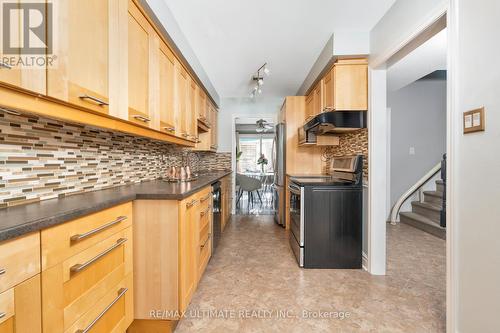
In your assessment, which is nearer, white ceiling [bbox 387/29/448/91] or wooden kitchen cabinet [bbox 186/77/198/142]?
white ceiling [bbox 387/29/448/91]

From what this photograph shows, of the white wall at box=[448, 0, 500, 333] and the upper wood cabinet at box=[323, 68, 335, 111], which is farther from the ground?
the upper wood cabinet at box=[323, 68, 335, 111]

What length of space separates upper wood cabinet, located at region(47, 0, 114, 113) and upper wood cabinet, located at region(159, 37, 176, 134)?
62 cm

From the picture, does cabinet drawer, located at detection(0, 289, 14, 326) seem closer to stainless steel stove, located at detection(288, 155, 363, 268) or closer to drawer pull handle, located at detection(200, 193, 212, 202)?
drawer pull handle, located at detection(200, 193, 212, 202)

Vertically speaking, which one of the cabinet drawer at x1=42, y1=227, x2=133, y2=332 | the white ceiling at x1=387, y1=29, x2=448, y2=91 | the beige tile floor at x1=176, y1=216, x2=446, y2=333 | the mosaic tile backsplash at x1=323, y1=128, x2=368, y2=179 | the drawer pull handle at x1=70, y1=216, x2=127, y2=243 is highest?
the white ceiling at x1=387, y1=29, x2=448, y2=91

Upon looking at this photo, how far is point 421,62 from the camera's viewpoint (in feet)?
8.11

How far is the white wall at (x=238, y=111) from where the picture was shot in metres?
4.54

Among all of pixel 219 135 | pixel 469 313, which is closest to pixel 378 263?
pixel 469 313

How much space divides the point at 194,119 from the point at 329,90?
1665mm

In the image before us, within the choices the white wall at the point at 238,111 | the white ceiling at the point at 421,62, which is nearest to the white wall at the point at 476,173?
the white ceiling at the point at 421,62

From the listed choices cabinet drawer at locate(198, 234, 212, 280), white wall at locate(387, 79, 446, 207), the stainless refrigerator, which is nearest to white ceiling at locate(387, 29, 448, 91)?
white wall at locate(387, 79, 446, 207)

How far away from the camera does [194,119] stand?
9.10 feet

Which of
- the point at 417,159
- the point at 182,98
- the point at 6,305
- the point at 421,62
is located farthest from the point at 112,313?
the point at 417,159

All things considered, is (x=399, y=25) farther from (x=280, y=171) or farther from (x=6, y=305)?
(x=6, y=305)

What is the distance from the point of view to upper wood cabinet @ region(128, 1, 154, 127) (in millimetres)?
1376
